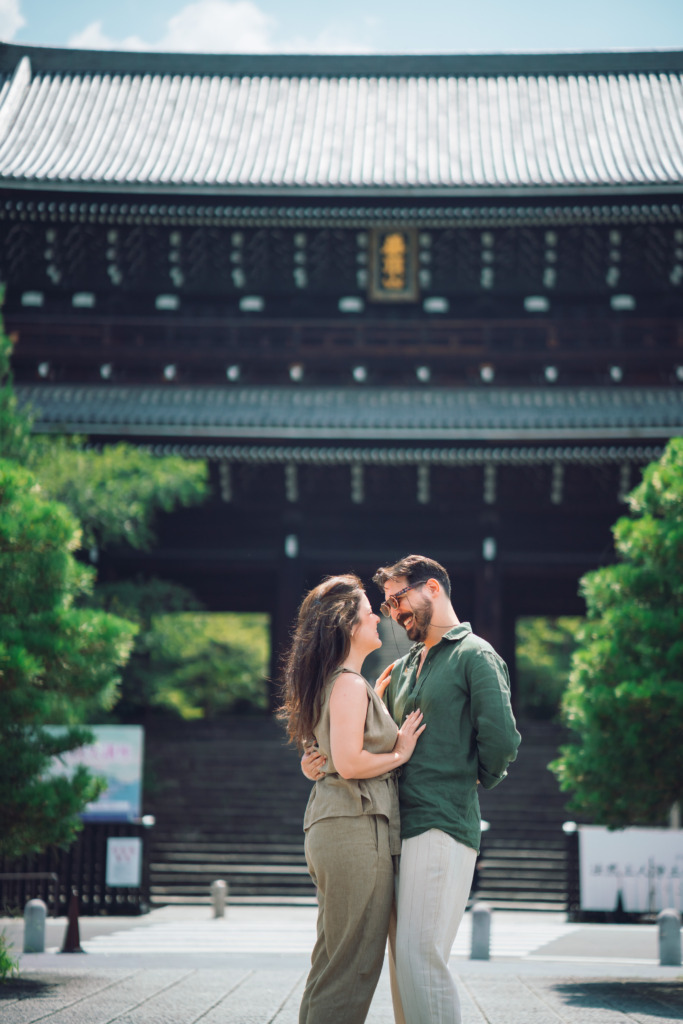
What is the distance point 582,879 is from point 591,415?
7342 mm

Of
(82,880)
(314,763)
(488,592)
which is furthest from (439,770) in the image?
(488,592)

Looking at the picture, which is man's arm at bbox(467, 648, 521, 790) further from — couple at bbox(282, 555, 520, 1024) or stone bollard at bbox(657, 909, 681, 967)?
stone bollard at bbox(657, 909, 681, 967)

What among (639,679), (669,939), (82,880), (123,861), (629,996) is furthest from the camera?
(82,880)

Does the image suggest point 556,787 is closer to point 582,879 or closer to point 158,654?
point 582,879

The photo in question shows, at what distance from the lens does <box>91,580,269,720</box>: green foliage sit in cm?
1500

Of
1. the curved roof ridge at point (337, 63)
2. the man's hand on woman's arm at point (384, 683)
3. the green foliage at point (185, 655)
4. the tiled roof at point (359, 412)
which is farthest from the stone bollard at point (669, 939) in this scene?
the curved roof ridge at point (337, 63)

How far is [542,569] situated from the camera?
17766 mm

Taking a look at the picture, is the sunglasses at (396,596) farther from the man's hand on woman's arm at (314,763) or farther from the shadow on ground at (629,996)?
the shadow on ground at (629,996)

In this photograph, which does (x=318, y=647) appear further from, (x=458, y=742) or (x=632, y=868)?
(x=632, y=868)

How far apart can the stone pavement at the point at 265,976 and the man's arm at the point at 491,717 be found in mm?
2449

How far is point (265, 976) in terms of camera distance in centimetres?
743

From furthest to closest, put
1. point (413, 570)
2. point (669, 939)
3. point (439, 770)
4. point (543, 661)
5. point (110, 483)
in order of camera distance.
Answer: point (543, 661), point (110, 483), point (669, 939), point (413, 570), point (439, 770)

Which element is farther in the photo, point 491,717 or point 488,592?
point 488,592

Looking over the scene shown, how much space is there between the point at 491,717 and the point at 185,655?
2085cm
